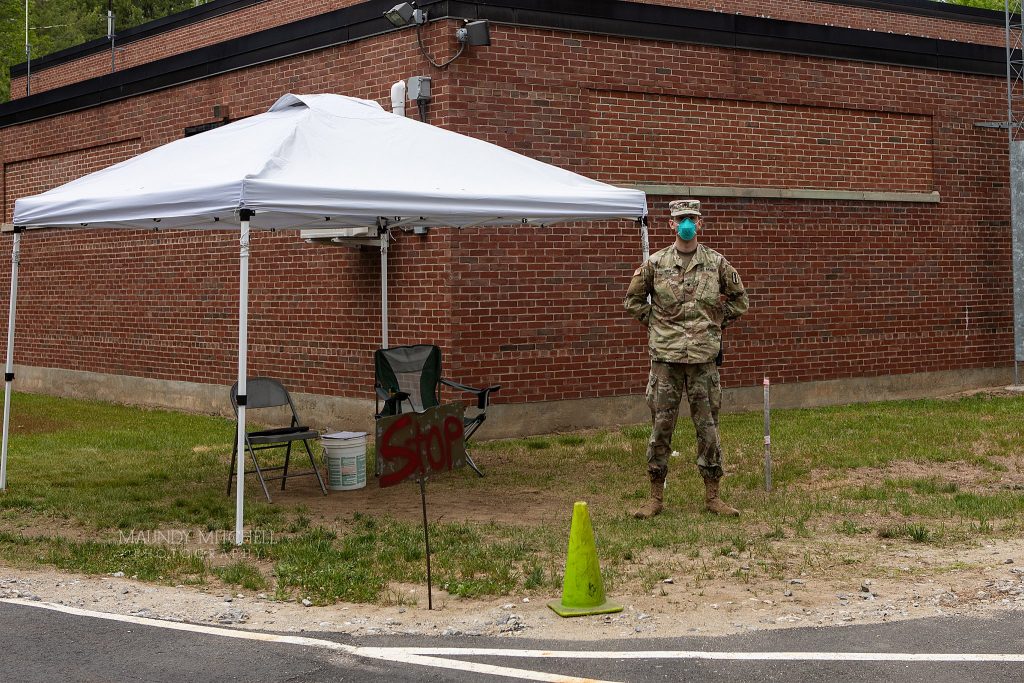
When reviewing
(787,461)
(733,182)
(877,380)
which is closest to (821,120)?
(733,182)

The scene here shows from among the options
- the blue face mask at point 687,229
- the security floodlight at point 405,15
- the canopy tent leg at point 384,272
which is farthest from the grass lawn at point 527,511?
the security floodlight at point 405,15

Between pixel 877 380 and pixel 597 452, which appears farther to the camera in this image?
pixel 877 380

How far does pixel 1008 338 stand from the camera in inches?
702

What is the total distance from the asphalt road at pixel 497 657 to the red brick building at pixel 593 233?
7091 millimetres

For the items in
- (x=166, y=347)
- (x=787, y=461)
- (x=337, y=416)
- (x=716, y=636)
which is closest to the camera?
(x=716, y=636)

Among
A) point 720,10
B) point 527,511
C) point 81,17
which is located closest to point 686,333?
point 527,511

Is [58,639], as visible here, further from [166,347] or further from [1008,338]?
[1008,338]

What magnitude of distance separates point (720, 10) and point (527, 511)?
16796 millimetres

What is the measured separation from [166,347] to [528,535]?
10.1m

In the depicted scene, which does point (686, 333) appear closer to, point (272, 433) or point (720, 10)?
point (272, 433)

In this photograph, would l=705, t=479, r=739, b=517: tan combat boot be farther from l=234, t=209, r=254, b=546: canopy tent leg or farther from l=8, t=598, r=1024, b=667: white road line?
l=234, t=209, r=254, b=546: canopy tent leg

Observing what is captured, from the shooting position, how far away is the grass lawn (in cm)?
773

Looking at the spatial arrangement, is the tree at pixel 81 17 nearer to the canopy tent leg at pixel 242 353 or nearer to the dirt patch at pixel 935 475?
the canopy tent leg at pixel 242 353

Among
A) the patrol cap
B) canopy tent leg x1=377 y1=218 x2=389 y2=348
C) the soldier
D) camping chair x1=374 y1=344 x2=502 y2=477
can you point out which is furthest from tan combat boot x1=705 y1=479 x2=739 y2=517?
canopy tent leg x1=377 y1=218 x2=389 y2=348
